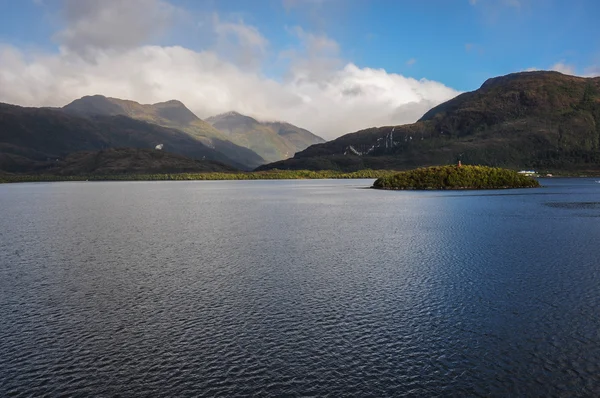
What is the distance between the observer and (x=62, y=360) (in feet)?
79.0

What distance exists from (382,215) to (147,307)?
239ft

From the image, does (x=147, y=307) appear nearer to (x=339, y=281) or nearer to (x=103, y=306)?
(x=103, y=306)

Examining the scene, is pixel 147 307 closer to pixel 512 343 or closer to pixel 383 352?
pixel 383 352

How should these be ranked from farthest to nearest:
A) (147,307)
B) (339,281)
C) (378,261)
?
Answer: (378,261) → (339,281) → (147,307)

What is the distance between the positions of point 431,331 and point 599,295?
1733 cm

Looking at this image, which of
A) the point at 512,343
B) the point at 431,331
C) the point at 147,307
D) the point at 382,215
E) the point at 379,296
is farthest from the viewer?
the point at 382,215

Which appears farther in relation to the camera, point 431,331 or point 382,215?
point 382,215

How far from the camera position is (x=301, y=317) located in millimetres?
30922

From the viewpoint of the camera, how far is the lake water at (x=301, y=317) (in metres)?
22.0

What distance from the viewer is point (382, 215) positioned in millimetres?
100000

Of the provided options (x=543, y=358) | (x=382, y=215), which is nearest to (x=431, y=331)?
(x=543, y=358)

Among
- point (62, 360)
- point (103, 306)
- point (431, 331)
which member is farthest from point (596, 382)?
point (103, 306)

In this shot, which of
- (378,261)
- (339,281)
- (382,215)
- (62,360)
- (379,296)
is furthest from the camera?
(382,215)

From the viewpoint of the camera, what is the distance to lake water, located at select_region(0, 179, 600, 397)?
72.1 ft
